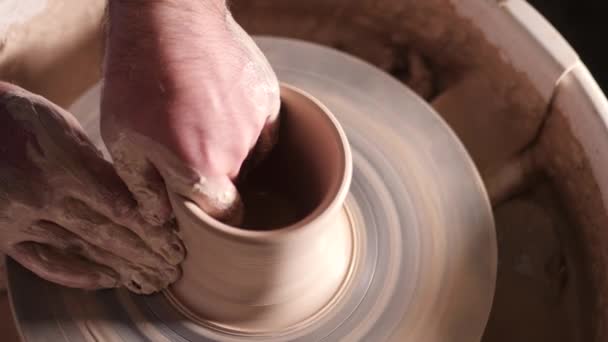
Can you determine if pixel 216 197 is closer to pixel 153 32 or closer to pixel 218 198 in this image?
pixel 218 198

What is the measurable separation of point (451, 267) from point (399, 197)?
0.17 m

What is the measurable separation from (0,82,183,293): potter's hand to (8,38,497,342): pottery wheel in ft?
0.28

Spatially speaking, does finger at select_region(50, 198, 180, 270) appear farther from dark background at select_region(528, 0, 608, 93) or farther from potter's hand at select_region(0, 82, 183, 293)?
dark background at select_region(528, 0, 608, 93)

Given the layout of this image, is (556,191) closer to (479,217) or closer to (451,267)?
(479,217)

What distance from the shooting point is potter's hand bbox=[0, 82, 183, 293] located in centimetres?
98

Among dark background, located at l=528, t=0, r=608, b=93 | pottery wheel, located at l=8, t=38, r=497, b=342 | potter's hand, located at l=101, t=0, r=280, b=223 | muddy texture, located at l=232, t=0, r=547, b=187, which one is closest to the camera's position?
potter's hand, located at l=101, t=0, r=280, b=223

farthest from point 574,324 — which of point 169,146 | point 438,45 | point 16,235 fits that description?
point 16,235

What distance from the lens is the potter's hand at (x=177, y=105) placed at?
0.86m

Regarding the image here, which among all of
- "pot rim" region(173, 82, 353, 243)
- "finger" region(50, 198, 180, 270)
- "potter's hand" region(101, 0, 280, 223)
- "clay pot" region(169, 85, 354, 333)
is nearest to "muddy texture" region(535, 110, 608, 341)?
"clay pot" region(169, 85, 354, 333)

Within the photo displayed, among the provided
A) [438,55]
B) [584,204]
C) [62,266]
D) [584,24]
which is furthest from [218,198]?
[584,24]

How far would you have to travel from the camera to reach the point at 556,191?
156 centimetres

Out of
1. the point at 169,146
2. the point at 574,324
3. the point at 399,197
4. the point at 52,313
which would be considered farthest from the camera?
the point at 574,324

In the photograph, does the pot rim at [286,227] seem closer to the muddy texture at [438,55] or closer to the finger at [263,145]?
the finger at [263,145]

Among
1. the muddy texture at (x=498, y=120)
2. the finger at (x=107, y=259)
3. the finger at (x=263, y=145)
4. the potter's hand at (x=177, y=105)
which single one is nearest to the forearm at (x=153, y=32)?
the potter's hand at (x=177, y=105)
